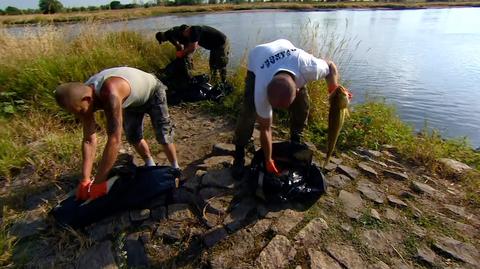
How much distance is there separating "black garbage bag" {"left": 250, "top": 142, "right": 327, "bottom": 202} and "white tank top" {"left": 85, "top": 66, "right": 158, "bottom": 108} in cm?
107

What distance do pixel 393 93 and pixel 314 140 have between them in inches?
178

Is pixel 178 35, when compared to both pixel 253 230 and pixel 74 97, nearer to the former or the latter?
pixel 74 97

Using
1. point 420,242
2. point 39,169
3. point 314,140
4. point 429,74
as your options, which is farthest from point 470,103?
point 39,169

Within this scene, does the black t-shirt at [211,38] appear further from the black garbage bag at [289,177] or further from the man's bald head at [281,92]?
the man's bald head at [281,92]

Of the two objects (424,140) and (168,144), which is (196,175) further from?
(424,140)

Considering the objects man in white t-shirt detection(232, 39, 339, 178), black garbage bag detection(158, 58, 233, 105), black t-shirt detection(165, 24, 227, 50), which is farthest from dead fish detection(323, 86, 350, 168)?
black t-shirt detection(165, 24, 227, 50)

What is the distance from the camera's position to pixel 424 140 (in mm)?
4266

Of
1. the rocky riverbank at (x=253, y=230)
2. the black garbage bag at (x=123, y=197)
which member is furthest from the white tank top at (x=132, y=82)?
the rocky riverbank at (x=253, y=230)

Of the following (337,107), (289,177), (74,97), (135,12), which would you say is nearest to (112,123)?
(74,97)

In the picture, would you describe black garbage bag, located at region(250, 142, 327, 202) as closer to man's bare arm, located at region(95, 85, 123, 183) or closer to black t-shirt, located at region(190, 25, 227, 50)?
man's bare arm, located at region(95, 85, 123, 183)

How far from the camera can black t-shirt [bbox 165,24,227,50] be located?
528 centimetres

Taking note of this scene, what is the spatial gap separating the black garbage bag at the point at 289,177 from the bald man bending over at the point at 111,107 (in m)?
0.87

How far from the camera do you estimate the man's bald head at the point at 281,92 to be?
2246 mm

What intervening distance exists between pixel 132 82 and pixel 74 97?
45cm
